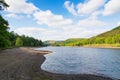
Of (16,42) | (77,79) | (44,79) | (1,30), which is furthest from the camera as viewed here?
(16,42)

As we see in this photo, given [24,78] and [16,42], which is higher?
[16,42]

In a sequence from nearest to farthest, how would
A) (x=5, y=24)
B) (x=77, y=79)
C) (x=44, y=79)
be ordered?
1. (x=44, y=79)
2. (x=77, y=79)
3. (x=5, y=24)

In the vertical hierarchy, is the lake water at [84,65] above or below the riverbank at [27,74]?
below

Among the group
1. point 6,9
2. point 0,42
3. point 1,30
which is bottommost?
point 0,42

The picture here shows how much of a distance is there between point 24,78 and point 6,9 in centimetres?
3210

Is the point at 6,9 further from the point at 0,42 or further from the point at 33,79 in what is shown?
the point at 33,79

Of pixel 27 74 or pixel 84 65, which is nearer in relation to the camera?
pixel 27 74

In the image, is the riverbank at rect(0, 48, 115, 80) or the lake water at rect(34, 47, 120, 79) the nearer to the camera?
the riverbank at rect(0, 48, 115, 80)

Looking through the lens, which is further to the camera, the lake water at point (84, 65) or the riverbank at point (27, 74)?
the lake water at point (84, 65)

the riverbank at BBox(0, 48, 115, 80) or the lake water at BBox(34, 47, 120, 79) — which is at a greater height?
the riverbank at BBox(0, 48, 115, 80)

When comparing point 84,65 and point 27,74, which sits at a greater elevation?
point 27,74

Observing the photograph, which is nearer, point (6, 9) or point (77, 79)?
point (77, 79)

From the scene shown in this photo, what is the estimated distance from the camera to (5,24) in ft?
214

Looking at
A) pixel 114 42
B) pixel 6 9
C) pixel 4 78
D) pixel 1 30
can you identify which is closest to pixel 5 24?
pixel 1 30
